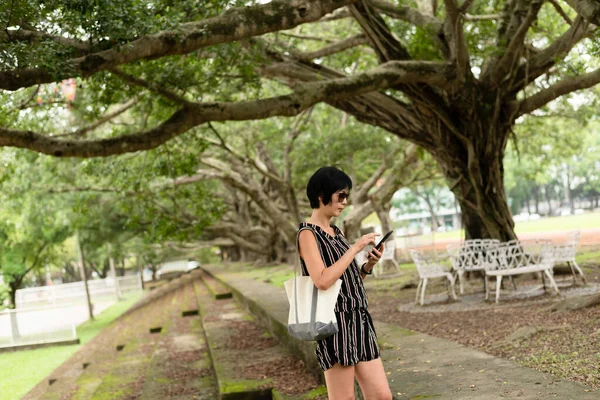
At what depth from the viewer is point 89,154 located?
724 cm

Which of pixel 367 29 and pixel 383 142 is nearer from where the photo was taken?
pixel 367 29

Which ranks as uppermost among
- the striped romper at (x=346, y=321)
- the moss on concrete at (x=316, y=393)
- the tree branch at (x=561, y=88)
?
the tree branch at (x=561, y=88)

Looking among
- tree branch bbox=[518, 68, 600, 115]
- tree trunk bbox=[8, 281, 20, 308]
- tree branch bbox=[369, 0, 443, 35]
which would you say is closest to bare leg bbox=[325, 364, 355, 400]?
tree branch bbox=[518, 68, 600, 115]

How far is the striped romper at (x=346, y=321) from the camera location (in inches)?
119

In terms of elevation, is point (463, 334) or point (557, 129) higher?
point (557, 129)

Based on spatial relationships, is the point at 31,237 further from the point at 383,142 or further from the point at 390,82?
the point at 390,82

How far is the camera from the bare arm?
117 inches

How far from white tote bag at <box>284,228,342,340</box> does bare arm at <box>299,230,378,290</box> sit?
0.14 feet

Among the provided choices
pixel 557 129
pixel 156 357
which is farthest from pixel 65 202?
pixel 557 129

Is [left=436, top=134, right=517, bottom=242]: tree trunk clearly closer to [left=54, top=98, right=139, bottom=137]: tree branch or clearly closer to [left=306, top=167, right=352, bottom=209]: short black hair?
[left=54, top=98, right=139, bottom=137]: tree branch

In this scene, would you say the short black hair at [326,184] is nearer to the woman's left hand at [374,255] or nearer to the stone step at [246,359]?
the woman's left hand at [374,255]

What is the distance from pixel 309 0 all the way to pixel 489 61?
5.61 meters

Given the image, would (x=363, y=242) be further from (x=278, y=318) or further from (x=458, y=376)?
(x=278, y=318)

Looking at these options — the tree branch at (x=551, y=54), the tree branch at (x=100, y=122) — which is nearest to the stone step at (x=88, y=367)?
the tree branch at (x=100, y=122)
